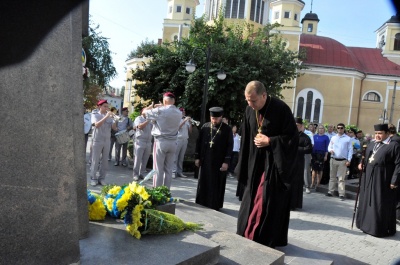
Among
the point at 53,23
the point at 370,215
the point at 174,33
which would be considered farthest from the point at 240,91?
the point at 174,33

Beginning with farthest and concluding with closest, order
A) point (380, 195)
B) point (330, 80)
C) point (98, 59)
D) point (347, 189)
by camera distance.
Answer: point (330, 80) → point (98, 59) → point (347, 189) → point (380, 195)

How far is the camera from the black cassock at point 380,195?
6.83 meters

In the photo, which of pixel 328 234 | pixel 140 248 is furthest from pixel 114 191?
pixel 328 234

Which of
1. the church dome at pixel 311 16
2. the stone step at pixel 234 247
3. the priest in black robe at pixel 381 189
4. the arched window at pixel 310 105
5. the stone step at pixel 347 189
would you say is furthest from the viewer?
the church dome at pixel 311 16

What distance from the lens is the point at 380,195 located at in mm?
6938

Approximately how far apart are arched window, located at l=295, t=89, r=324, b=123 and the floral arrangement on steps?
157 feet

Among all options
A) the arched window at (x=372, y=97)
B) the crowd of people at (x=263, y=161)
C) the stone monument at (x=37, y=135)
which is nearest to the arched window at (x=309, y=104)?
the arched window at (x=372, y=97)

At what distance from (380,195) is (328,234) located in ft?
4.10

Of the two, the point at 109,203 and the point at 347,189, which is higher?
the point at 109,203

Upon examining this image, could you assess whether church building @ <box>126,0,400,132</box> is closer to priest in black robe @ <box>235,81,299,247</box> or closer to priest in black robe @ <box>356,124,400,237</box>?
priest in black robe @ <box>356,124,400,237</box>

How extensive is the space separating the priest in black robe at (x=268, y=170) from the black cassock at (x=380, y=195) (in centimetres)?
289

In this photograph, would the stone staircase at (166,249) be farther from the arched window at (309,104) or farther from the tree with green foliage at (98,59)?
the arched window at (309,104)

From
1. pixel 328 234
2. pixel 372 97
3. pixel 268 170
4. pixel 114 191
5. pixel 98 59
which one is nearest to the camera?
pixel 114 191

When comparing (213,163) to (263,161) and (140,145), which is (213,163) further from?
(140,145)
